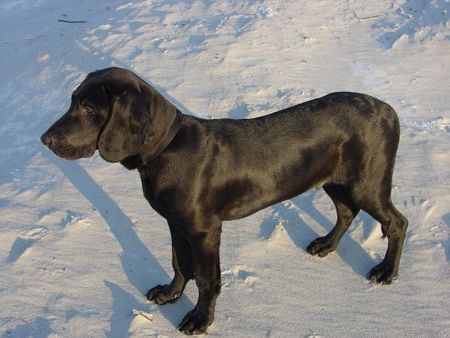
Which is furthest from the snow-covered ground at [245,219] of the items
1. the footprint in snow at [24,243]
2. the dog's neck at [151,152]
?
the dog's neck at [151,152]

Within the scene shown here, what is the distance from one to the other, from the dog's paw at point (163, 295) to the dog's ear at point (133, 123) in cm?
126

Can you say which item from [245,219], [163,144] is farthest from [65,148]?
[245,219]

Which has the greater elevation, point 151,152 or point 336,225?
point 151,152

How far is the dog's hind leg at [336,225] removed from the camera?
4.27 meters

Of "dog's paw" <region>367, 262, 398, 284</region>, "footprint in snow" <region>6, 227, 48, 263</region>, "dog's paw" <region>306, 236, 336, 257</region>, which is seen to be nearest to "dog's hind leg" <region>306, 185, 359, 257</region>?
"dog's paw" <region>306, 236, 336, 257</region>

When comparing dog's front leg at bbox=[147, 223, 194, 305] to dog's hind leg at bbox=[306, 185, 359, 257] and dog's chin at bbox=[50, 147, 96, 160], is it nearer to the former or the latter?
dog's chin at bbox=[50, 147, 96, 160]

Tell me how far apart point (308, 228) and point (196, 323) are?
1.47m

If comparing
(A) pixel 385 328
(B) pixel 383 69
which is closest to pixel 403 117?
(B) pixel 383 69

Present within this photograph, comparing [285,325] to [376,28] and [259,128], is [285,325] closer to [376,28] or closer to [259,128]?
[259,128]

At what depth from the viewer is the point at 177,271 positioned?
3.93m

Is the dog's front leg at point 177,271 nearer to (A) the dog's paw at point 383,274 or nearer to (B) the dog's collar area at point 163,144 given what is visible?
(B) the dog's collar area at point 163,144

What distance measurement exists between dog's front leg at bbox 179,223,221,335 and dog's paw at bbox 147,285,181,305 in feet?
0.74

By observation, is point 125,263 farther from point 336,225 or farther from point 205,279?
point 336,225

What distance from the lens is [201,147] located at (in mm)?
3436
